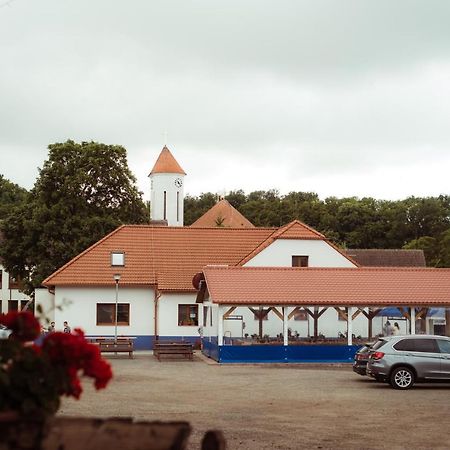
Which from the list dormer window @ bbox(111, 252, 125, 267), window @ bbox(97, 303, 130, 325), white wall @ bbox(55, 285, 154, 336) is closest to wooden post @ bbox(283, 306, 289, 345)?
white wall @ bbox(55, 285, 154, 336)

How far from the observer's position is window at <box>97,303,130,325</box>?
145 ft

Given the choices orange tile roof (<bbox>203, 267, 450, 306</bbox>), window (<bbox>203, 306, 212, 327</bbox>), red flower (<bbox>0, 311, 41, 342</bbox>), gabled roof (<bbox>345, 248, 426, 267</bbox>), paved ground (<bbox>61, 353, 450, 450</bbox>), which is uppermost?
gabled roof (<bbox>345, 248, 426, 267</bbox>)

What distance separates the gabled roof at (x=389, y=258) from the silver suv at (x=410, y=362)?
55691 millimetres

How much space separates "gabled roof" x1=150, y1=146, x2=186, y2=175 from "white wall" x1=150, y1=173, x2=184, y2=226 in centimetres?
39

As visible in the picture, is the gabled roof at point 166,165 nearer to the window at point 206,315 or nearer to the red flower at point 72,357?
the window at point 206,315

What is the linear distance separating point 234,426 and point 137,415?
94.6 inches

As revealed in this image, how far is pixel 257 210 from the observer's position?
112 m

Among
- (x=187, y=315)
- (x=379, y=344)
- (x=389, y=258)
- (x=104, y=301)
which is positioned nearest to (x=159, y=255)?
(x=187, y=315)

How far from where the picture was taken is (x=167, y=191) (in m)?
88.8

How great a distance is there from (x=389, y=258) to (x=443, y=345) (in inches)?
2261

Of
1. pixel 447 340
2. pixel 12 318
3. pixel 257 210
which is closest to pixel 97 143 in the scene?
pixel 447 340

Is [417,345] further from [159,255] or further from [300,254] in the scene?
[159,255]

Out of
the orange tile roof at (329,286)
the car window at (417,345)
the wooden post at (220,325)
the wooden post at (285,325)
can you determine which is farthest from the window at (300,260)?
the car window at (417,345)

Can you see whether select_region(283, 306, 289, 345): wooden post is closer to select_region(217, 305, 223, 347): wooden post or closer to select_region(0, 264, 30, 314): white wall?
select_region(217, 305, 223, 347): wooden post
